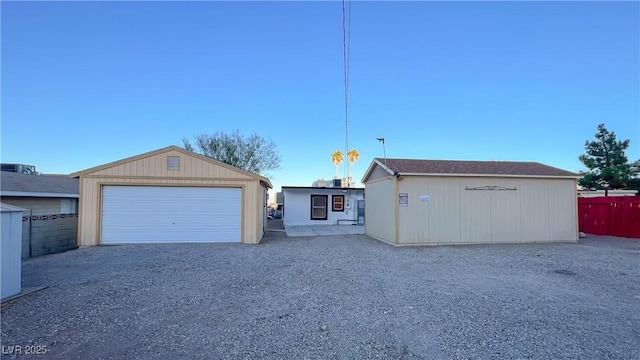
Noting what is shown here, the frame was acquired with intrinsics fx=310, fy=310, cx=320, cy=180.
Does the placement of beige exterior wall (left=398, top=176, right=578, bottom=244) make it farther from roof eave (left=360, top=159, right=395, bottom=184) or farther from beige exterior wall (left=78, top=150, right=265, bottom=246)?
beige exterior wall (left=78, top=150, right=265, bottom=246)

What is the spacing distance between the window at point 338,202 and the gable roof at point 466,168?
7737 mm

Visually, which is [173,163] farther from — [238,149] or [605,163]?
[605,163]

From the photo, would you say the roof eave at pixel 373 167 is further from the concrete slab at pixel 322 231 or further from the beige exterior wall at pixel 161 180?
the beige exterior wall at pixel 161 180

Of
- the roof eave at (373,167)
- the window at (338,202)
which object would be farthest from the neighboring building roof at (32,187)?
the window at (338,202)

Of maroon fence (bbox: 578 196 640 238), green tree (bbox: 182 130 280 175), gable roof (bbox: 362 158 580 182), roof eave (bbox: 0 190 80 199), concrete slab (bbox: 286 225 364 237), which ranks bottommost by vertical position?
concrete slab (bbox: 286 225 364 237)

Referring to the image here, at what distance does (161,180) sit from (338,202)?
12378 millimetres

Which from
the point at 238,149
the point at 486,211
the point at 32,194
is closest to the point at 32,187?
the point at 32,194

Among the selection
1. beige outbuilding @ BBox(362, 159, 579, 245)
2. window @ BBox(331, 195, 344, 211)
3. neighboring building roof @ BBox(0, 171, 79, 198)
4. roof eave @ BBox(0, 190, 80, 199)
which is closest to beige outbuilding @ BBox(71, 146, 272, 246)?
roof eave @ BBox(0, 190, 80, 199)

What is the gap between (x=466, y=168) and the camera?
1213cm

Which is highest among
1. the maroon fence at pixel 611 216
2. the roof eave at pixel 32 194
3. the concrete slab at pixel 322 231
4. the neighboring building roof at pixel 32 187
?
the neighboring building roof at pixel 32 187

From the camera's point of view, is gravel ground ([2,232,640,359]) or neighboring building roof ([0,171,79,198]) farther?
neighboring building roof ([0,171,79,198])

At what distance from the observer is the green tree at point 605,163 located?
18219 millimetres

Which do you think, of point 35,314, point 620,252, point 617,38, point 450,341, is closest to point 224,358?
point 450,341

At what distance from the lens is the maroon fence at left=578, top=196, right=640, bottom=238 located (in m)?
13.4
